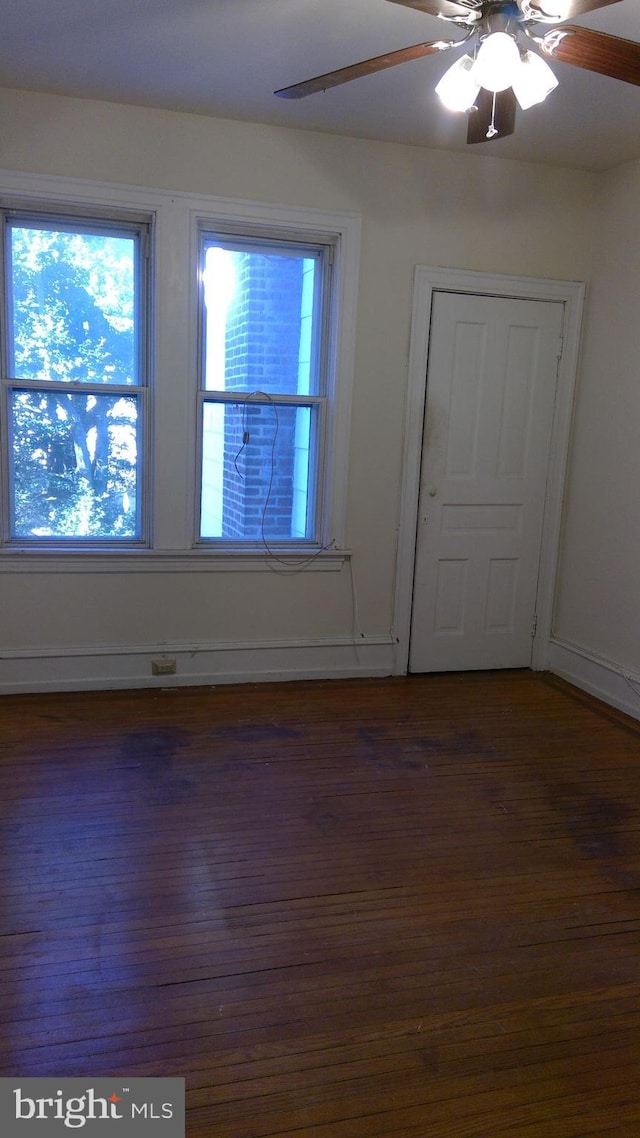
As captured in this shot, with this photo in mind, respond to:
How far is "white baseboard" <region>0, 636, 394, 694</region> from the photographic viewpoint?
379cm

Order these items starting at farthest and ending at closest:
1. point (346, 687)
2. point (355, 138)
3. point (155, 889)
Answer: point (346, 687) < point (355, 138) < point (155, 889)

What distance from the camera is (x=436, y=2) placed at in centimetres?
194

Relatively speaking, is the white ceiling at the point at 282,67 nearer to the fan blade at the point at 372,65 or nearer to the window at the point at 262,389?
the fan blade at the point at 372,65

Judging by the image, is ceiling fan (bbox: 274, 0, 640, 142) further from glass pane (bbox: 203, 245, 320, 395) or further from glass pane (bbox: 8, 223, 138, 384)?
glass pane (bbox: 8, 223, 138, 384)

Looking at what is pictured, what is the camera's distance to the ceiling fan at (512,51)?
192 centimetres

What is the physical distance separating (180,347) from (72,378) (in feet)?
1.80

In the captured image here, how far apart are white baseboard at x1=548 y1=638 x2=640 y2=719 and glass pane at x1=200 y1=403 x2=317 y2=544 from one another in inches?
66.0

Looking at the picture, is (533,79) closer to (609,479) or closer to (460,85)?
(460,85)

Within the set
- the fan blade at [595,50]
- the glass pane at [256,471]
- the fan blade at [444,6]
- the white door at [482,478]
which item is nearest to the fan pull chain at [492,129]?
the fan blade at [595,50]

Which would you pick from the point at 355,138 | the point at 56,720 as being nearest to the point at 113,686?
the point at 56,720

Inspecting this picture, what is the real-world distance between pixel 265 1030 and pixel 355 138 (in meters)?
3.82

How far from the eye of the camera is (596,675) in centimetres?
416

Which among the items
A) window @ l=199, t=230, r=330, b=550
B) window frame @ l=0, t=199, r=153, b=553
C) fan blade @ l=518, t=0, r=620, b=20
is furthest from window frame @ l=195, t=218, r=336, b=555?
fan blade @ l=518, t=0, r=620, b=20

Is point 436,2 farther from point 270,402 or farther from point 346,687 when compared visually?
point 346,687
